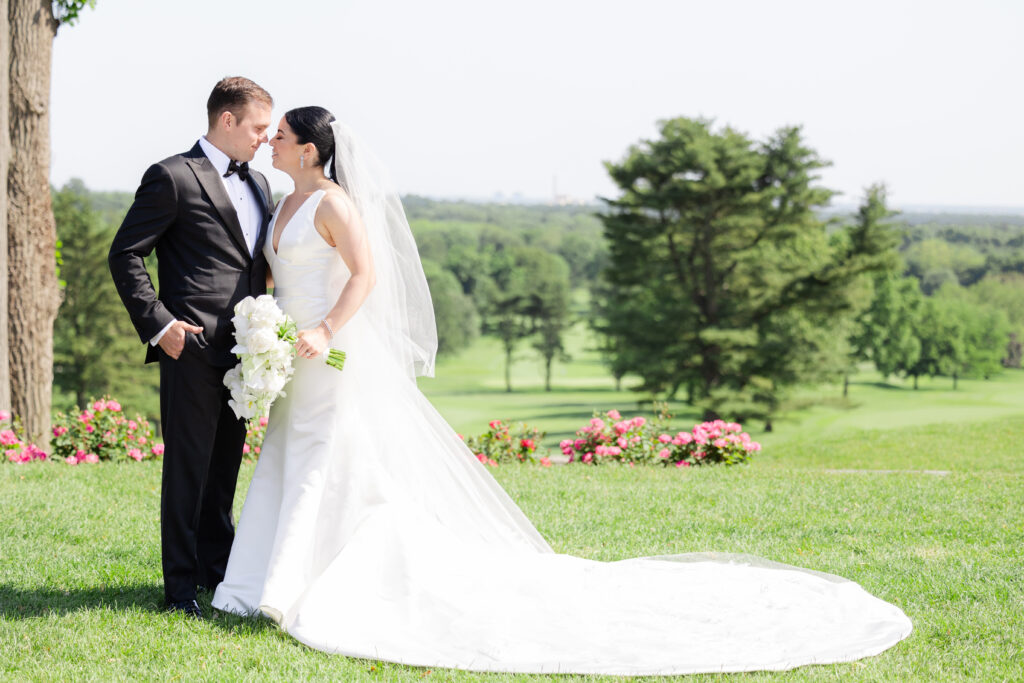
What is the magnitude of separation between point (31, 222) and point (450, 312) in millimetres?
61877

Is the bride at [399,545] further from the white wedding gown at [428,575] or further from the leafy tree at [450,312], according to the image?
the leafy tree at [450,312]

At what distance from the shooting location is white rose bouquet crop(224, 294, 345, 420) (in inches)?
156

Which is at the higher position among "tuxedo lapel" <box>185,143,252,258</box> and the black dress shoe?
"tuxedo lapel" <box>185,143,252,258</box>

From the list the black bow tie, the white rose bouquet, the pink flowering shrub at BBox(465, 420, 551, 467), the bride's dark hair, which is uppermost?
the bride's dark hair

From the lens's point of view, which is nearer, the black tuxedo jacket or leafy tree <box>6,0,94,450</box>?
the black tuxedo jacket

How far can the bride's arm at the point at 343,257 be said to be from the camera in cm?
413

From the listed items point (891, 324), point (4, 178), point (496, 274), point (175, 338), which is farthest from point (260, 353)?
point (496, 274)

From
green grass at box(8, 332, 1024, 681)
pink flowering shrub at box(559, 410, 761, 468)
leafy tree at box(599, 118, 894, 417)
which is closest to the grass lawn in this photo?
green grass at box(8, 332, 1024, 681)

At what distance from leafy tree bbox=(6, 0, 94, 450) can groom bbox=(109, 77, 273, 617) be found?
561cm

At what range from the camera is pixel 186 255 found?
4.18 meters

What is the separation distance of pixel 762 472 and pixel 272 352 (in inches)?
231

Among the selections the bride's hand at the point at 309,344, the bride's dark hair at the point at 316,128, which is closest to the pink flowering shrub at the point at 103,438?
the bride's hand at the point at 309,344

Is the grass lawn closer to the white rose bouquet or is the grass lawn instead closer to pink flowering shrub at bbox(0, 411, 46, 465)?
pink flowering shrub at bbox(0, 411, 46, 465)

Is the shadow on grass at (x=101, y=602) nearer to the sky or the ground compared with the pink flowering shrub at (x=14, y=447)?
nearer to the sky
